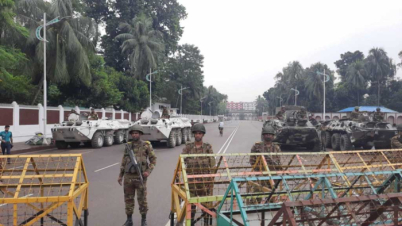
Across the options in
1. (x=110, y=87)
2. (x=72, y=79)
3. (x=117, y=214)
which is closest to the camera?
(x=117, y=214)

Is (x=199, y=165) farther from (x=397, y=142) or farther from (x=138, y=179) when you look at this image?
(x=397, y=142)

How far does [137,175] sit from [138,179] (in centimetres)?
6

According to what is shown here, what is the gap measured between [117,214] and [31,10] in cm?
2143

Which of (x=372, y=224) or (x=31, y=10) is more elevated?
(x=31, y=10)

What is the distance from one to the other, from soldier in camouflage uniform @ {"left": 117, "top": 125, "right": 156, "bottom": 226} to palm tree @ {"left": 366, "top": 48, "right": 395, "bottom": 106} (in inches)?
2235

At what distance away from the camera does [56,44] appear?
22516mm

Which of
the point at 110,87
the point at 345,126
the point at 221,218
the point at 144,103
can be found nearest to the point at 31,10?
the point at 110,87

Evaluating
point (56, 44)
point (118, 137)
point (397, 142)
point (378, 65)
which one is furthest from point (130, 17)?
point (378, 65)

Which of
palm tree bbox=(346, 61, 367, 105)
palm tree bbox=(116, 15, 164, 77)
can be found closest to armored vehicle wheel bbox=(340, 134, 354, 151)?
palm tree bbox=(116, 15, 164, 77)

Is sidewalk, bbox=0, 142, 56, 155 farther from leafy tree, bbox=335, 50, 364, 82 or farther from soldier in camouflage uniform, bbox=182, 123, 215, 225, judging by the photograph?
leafy tree, bbox=335, 50, 364, 82

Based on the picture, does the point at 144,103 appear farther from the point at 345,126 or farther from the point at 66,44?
the point at 345,126

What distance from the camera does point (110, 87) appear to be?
3005 cm

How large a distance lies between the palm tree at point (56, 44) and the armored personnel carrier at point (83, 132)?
702 cm

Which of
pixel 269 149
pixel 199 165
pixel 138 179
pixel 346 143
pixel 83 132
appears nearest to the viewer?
pixel 199 165
